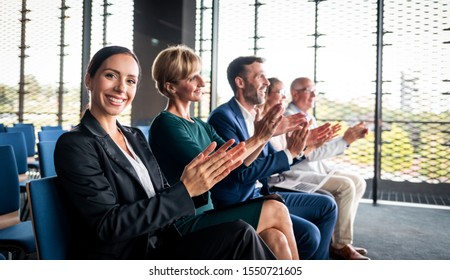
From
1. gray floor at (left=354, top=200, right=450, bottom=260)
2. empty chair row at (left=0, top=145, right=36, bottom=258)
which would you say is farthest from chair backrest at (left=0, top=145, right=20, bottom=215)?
gray floor at (left=354, top=200, right=450, bottom=260)

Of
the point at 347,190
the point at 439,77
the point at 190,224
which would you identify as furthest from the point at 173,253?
the point at 439,77

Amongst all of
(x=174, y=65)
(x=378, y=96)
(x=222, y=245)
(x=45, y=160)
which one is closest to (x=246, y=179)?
(x=174, y=65)

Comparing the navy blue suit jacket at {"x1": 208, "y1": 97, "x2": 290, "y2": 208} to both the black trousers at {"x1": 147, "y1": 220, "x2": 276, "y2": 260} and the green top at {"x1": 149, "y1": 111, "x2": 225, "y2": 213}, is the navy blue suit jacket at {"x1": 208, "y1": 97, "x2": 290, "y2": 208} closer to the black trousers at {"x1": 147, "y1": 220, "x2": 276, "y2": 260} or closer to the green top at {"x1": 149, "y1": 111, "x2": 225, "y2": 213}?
the green top at {"x1": 149, "y1": 111, "x2": 225, "y2": 213}

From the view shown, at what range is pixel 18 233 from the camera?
5.95 feet

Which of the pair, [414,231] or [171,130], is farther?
[414,231]

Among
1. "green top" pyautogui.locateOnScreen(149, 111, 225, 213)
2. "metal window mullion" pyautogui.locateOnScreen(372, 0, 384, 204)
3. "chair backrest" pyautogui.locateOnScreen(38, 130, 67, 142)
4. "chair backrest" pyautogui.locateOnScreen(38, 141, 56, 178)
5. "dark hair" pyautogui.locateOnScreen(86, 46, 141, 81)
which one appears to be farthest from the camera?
"metal window mullion" pyautogui.locateOnScreen(372, 0, 384, 204)

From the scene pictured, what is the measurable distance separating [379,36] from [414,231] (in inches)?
88.6

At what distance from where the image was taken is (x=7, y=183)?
6.10 feet

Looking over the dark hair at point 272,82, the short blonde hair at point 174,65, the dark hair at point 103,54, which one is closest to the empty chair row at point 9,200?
the short blonde hair at point 174,65

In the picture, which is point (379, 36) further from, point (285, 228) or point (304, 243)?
point (285, 228)

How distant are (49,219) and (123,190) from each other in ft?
0.71

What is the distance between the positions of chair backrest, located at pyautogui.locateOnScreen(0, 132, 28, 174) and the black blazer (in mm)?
2191

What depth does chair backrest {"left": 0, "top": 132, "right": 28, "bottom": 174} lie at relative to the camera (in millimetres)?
3080

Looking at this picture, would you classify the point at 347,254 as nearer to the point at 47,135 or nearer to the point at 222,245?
the point at 222,245
